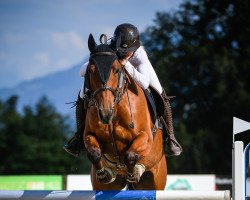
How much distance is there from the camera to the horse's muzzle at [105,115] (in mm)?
5508

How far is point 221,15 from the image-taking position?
81.9 ft

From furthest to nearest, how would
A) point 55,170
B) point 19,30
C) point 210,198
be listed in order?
point 19,30, point 55,170, point 210,198

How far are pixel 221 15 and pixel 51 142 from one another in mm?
15261

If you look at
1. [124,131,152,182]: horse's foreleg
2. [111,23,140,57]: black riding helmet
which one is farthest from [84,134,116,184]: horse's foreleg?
[111,23,140,57]: black riding helmet

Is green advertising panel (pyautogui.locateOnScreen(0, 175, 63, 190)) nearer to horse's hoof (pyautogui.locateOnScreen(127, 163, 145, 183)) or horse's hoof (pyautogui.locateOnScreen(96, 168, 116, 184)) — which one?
horse's hoof (pyautogui.locateOnScreen(96, 168, 116, 184))

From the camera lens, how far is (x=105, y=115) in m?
5.51

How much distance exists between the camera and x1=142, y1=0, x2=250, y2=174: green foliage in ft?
84.0

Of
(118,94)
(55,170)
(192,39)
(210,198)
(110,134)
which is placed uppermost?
(192,39)

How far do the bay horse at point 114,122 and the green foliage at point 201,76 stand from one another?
1896 cm

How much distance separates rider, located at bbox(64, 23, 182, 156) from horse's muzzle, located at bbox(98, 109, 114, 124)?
732 millimetres

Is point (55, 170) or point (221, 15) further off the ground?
point (221, 15)

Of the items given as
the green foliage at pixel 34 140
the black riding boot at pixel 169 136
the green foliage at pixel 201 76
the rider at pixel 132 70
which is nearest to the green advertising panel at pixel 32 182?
the black riding boot at pixel 169 136

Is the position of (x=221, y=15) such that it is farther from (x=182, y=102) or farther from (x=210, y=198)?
(x=210, y=198)

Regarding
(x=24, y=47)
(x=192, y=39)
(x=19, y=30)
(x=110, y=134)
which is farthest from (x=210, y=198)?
(x=24, y=47)
